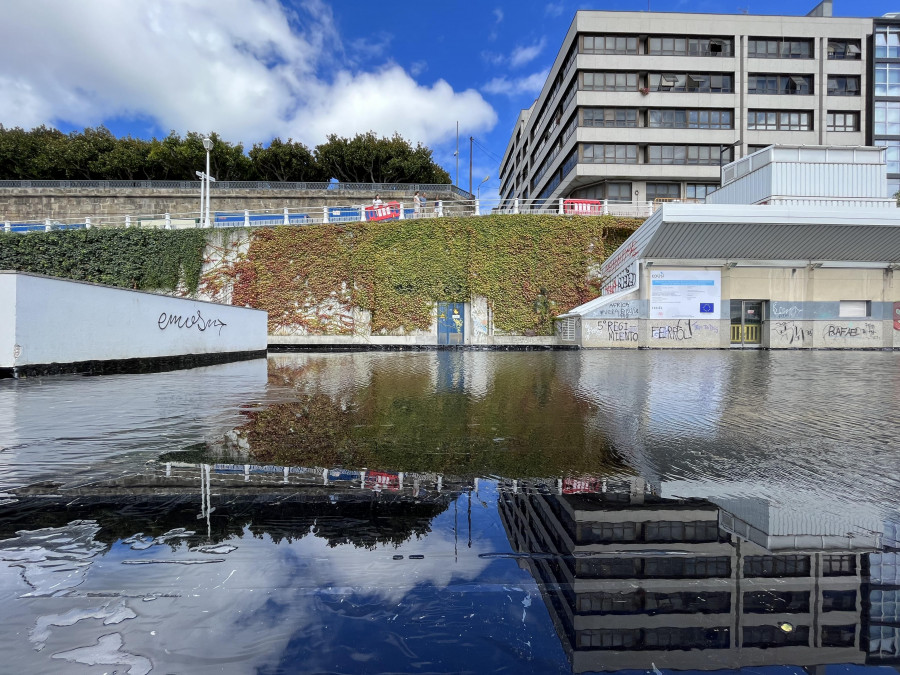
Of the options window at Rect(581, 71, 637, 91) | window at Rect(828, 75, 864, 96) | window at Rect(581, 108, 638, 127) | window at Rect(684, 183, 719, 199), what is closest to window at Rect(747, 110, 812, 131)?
window at Rect(828, 75, 864, 96)

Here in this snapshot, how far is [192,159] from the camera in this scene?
44.7m

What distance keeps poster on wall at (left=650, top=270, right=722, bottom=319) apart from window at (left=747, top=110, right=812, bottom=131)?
93.9 feet

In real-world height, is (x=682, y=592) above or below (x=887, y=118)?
below

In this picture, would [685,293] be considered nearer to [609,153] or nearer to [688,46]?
[609,153]

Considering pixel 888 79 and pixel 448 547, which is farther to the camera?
pixel 888 79

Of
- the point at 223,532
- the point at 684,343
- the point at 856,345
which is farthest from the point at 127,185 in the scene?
the point at 856,345

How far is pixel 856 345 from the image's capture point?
22203 millimetres

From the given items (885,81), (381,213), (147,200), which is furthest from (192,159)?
(885,81)

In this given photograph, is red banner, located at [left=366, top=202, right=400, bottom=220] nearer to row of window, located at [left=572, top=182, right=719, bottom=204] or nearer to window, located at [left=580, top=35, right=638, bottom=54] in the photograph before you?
row of window, located at [left=572, top=182, right=719, bottom=204]

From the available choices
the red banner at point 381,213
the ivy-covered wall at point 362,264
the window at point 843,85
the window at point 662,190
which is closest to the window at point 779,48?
the window at point 843,85

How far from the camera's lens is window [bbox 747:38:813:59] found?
41.3m

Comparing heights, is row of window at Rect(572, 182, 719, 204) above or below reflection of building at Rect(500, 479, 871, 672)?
above

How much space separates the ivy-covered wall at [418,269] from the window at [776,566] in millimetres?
24873

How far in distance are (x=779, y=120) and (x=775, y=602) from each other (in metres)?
52.8
